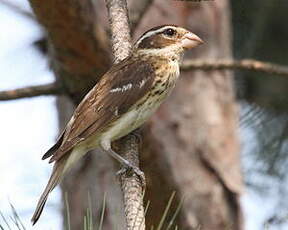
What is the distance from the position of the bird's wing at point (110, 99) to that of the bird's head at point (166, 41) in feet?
0.89

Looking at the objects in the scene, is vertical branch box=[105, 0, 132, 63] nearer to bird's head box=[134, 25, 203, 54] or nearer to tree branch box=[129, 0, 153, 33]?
bird's head box=[134, 25, 203, 54]

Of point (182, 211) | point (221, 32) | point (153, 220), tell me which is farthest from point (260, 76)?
point (153, 220)

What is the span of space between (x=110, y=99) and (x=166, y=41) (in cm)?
53

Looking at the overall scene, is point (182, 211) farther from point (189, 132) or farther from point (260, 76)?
point (260, 76)

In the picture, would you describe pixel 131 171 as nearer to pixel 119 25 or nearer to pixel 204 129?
pixel 119 25

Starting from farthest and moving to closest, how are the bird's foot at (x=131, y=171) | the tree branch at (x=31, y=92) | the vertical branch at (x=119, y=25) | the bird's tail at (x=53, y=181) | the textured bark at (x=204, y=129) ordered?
the textured bark at (x=204, y=129), the tree branch at (x=31, y=92), the vertical branch at (x=119, y=25), the bird's tail at (x=53, y=181), the bird's foot at (x=131, y=171)

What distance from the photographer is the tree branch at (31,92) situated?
534cm

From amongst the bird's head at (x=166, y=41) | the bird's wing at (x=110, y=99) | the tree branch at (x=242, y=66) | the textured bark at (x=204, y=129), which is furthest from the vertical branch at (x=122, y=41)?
the textured bark at (x=204, y=129)

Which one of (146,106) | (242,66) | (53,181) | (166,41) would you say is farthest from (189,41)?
(53,181)

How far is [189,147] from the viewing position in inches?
262

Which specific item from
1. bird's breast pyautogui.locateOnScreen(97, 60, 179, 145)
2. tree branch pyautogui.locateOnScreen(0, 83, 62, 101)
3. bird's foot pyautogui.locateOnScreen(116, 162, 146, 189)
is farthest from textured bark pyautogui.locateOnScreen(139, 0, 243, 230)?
bird's foot pyautogui.locateOnScreen(116, 162, 146, 189)

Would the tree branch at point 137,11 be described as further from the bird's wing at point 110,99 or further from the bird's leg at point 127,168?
the bird's leg at point 127,168

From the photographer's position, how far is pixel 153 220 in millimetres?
5375

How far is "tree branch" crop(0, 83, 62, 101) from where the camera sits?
5.34 meters
